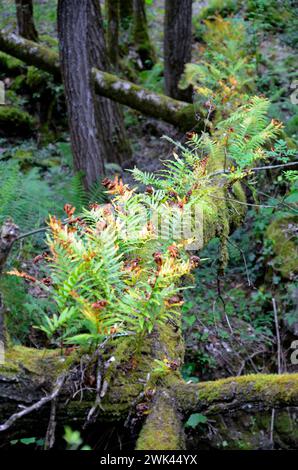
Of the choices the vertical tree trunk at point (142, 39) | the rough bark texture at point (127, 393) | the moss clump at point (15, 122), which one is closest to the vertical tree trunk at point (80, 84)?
the moss clump at point (15, 122)

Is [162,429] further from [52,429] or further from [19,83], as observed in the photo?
[19,83]

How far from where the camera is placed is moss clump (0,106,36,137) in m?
9.88

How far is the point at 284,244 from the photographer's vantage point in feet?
19.8

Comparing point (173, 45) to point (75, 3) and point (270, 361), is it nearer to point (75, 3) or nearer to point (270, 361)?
point (75, 3)

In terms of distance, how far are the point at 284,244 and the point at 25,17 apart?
7197 millimetres

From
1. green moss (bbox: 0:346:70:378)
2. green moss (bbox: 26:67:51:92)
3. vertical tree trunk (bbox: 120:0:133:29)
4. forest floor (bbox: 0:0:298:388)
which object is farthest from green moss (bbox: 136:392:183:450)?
vertical tree trunk (bbox: 120:0:133:29)

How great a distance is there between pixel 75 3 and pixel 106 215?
421cm

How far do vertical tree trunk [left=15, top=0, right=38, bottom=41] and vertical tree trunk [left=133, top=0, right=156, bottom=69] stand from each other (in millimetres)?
2814

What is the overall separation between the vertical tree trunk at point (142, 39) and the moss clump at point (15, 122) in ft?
11.0

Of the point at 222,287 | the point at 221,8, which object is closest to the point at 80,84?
the point at 222,287

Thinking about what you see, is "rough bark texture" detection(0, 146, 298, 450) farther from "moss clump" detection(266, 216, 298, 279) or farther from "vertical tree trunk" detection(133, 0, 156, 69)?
"vertical tree trunk" detection(133, 0, 156, 69)

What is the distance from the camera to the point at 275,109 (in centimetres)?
745
